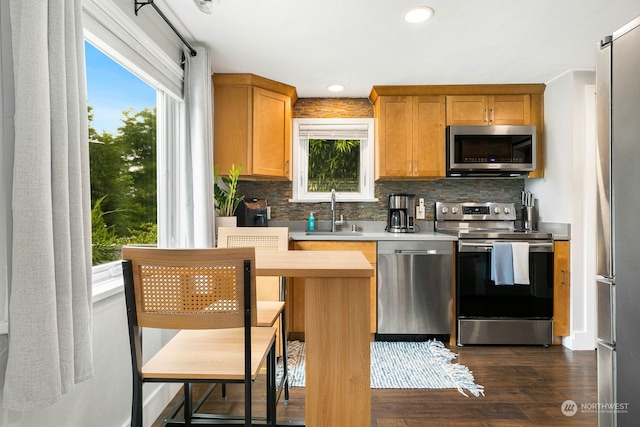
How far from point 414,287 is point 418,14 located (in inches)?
77.6

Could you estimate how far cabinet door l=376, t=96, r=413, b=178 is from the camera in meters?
3.27

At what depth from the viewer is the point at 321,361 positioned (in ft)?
4.25

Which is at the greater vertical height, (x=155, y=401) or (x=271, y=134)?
(x=271, y=134)

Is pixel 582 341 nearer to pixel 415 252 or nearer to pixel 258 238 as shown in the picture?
pixel 415 252

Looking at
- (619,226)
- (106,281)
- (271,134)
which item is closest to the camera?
(619,226)

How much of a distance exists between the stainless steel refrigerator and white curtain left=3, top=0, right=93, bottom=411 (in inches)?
70.1

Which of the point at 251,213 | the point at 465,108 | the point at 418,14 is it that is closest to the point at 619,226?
the point at 418,14

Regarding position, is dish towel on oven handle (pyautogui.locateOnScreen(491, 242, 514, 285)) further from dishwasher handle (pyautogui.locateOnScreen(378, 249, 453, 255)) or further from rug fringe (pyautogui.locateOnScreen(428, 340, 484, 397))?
rug fringe (pyautogui.locateOnScreen(428, 340, 484, 397))

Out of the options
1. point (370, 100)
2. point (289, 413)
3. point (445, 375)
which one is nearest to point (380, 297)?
point (445, 375)

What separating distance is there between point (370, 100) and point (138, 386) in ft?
10.4

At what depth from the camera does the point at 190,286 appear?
111 cm

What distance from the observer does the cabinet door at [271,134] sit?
3041 millimetres

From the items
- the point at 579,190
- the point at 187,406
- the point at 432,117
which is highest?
the point at 432,117

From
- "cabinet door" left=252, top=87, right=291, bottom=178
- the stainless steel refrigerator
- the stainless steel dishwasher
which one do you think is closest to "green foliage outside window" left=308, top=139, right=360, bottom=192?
"cabinet door" left=252, top=87, right=291, bottom=178
